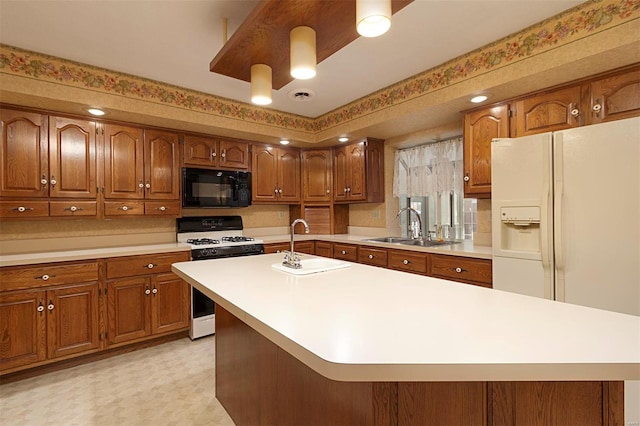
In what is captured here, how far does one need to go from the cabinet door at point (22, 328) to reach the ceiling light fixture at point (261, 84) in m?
2.24

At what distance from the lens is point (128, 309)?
2768 millimetres

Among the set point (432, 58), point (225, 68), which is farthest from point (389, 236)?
point (225, 68)

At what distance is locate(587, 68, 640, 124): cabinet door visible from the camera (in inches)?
75.0

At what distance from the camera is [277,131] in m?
3.68

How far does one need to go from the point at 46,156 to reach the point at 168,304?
1609mm

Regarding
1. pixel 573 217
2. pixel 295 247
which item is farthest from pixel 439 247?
pixel 295 247

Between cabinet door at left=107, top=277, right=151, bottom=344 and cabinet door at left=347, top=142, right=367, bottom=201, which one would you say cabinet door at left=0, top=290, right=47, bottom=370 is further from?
cabinet door at left=347, top=142, right=367, bottom=201

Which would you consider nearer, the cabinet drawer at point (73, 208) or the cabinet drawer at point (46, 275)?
A: the cabinet drawer at point (46, 275)

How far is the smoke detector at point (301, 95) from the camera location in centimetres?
309

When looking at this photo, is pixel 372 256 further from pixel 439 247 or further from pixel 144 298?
→ pixel 144 298

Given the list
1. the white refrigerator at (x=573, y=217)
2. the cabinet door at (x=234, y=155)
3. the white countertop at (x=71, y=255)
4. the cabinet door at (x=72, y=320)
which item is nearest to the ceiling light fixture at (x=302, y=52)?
the white refrigerator at (x=573, y=217)

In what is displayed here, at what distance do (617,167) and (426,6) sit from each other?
137cm

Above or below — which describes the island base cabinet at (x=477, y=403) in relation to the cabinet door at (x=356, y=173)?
below

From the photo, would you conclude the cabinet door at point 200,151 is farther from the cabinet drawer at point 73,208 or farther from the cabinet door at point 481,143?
the cabinet door at point 481,143
